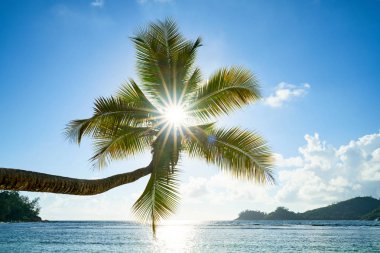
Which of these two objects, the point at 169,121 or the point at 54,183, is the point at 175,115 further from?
the point at 54,183

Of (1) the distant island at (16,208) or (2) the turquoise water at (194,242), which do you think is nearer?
(2) the turquoise water at (194,242)

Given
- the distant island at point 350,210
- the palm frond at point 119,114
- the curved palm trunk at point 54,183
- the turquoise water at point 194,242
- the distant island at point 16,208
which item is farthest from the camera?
the distant island at point 350,210

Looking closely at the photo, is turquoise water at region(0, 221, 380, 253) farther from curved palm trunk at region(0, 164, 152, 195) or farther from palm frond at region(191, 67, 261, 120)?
curved palm trunk at region(0, 164, 152, 195)

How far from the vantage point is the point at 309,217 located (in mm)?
197750

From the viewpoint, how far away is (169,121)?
8.77 m

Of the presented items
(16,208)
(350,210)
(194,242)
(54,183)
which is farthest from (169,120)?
(350,210)

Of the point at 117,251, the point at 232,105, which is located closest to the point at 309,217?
the point at 117,251

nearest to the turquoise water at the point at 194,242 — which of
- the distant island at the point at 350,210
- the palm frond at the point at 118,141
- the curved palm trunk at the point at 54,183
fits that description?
the palm frond at the point at 118,141

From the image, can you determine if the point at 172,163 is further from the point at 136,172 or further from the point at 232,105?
the point at 232,105

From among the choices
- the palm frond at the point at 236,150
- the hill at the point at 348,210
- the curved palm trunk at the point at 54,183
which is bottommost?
the curved palm trunk at the point at 54,183

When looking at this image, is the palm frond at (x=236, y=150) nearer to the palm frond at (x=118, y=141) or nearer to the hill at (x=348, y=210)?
the palm frond at (x=118, y=141)

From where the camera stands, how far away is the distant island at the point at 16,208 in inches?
5074

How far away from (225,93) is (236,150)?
1.53 metres

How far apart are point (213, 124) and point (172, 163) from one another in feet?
5.34
